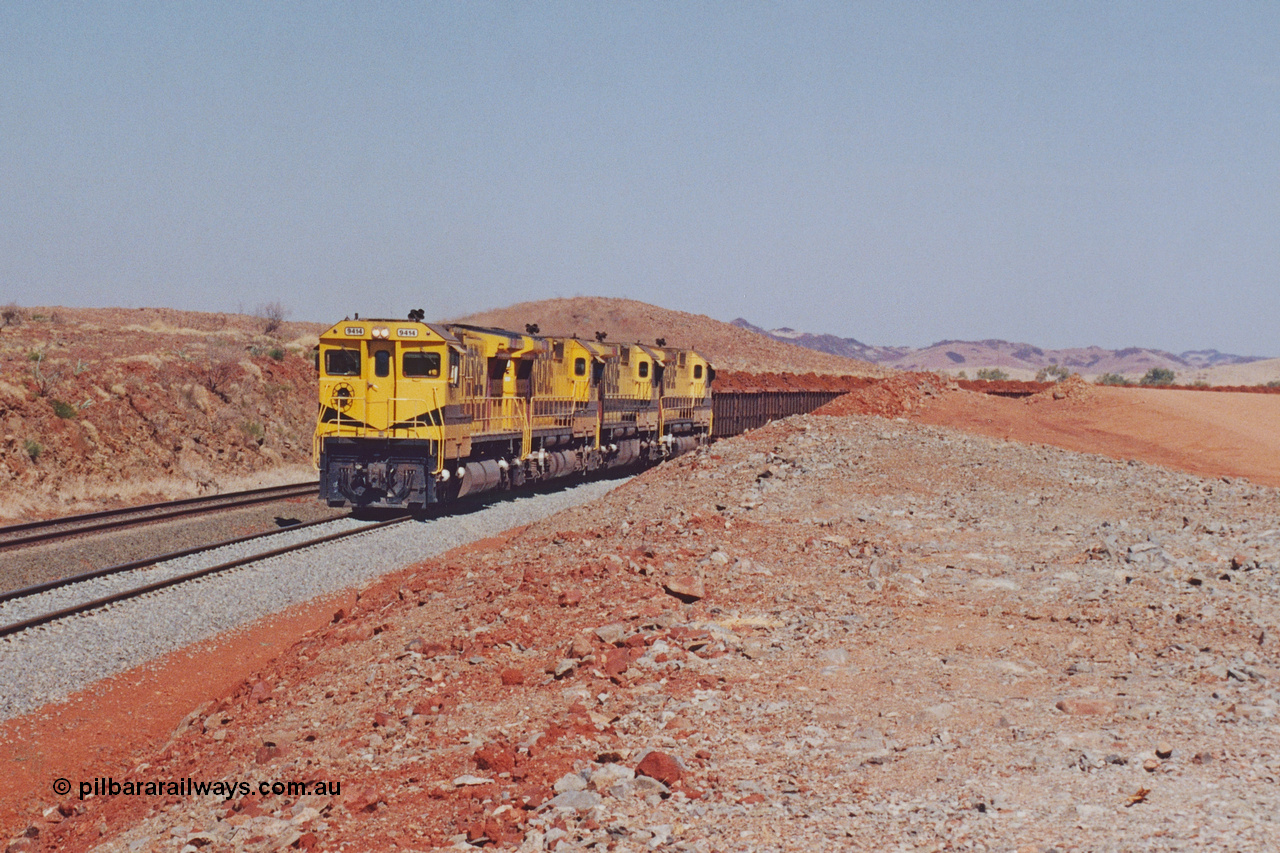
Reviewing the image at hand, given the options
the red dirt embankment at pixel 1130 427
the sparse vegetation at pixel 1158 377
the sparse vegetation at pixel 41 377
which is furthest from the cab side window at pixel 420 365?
the sparse vegetation at pixel 1158 377

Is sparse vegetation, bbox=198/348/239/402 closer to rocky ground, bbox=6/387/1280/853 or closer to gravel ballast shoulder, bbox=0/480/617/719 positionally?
gravel ballast shoulder, bbox=0/480/617/719

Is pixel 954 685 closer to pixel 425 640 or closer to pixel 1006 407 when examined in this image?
pixel 425 640

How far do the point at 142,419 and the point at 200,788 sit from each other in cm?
2542

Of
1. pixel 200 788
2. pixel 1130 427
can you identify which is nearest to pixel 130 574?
pixel 200 788

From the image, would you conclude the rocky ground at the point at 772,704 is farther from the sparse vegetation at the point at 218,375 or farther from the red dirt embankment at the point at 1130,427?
the sparse vegetation at the point at 218,375

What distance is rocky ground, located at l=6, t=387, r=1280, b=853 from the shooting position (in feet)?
20.4

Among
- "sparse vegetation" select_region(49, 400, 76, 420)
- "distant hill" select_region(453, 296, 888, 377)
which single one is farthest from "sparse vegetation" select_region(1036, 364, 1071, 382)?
"sparse vegetation" select_region(49, 400, 76, 420)

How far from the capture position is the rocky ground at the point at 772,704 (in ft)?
20.4

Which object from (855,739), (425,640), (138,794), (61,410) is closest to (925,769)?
(855,739)

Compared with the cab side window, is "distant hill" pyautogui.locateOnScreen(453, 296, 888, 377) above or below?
above

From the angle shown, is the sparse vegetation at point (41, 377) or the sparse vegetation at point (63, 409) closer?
the sparse vegetation at point (63, 409)

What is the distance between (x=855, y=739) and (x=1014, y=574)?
5.64 metres

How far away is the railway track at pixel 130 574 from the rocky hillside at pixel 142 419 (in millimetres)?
9049

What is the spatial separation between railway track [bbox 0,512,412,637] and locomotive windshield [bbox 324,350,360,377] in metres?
4.22
